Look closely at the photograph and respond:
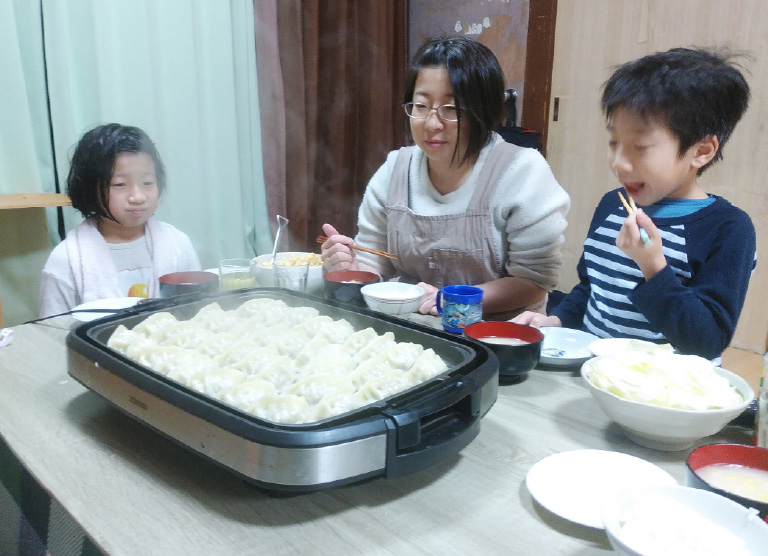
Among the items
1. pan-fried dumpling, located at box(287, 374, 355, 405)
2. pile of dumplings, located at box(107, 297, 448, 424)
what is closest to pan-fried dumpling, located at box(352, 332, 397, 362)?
pile of dumplings, located at box(107, 297, 448, 424)

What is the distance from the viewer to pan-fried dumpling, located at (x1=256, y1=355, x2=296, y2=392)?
889mm

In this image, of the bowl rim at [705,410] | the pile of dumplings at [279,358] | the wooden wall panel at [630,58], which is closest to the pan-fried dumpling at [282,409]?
the pile of dumplings at [279,358]

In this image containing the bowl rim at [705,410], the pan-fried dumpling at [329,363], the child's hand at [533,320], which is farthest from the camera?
the child's hand at [533,320]

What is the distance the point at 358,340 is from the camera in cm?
100

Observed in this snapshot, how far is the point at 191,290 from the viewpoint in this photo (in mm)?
1384

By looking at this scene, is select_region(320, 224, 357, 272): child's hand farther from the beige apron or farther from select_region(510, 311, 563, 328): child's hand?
select_region(510, 311, 563, 328): child's hand

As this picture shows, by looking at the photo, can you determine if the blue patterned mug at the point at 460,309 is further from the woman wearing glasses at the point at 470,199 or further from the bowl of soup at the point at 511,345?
the woman wearing glasses at the point at 470,199

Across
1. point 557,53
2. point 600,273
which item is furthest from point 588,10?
point 600,273

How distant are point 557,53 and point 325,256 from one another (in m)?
2.24

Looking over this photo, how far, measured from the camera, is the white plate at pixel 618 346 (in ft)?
3.45

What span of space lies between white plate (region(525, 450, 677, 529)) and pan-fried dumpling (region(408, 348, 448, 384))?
0.62 feet

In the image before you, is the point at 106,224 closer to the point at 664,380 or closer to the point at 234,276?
the point at 234,276

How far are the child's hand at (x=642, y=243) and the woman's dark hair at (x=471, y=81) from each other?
695mm

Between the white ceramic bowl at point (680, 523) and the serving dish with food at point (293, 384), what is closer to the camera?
the white ceramic bowl at point (680, 523)
